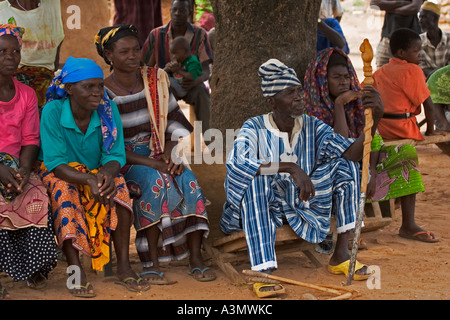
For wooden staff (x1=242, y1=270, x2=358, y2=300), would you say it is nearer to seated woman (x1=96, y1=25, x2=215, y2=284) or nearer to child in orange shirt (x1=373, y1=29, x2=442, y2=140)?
seated woman (x1=96, y1=25, x2=215, y2=284)

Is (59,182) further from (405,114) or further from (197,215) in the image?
(405,114)

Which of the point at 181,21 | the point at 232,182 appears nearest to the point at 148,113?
the point at 232,182

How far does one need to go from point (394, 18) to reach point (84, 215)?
6539 mm

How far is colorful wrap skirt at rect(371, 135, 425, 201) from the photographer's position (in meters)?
5.53

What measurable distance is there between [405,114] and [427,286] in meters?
2.33

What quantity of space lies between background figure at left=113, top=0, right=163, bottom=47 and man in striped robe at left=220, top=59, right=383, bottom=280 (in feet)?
14.6

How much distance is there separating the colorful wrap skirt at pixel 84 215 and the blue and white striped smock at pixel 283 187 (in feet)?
2.46

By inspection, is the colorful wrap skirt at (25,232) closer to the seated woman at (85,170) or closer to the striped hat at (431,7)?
the seated woman at (85,170)

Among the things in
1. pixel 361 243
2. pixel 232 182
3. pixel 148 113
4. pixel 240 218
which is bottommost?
pixel 361 243

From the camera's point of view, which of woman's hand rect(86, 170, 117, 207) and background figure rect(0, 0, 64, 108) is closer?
woman's hand rect(86, 170, 117, 207)

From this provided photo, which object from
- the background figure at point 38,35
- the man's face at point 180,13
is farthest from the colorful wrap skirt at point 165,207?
the man's face at point 180,13

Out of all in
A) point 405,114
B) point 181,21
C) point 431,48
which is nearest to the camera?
point 405,114

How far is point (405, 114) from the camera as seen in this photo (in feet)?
21.0

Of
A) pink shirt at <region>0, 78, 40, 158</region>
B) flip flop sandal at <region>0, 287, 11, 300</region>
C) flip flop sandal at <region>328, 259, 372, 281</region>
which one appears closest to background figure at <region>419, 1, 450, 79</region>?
flip flop sandal at <region>328, 259, 372, 281</region>
